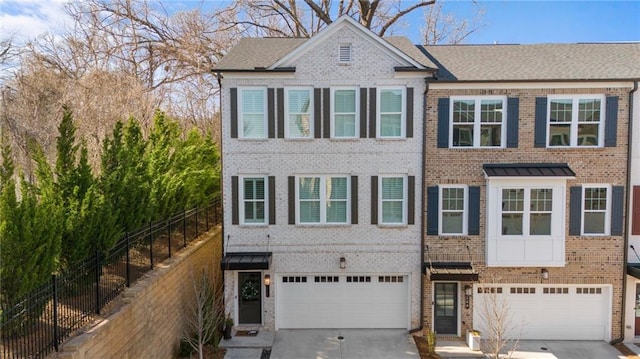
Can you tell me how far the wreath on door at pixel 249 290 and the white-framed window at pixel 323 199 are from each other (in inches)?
109

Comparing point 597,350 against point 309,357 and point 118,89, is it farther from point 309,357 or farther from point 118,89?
point 118,89

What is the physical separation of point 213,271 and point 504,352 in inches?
404

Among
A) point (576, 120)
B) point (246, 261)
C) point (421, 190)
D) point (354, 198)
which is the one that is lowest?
point (246, 261)

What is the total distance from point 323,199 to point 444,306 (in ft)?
18.2

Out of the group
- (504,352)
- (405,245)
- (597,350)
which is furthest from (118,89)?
(597,350)

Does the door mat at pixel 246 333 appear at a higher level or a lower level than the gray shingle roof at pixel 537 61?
Result: lower

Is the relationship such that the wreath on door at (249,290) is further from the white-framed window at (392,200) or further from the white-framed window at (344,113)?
the white-framed window at (344,113)

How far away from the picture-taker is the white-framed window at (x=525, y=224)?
1124 cm

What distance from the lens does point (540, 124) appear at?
11.3 metres

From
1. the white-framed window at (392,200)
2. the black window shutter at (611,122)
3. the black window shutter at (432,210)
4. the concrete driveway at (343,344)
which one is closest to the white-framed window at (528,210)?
the black window shutter at (432,210)

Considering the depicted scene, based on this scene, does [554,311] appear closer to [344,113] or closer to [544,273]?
[544,273]

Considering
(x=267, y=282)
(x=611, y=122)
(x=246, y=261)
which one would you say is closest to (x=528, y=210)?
(x=611, y=122)

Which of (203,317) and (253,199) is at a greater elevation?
(253,199)

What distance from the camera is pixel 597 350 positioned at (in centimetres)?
1095
